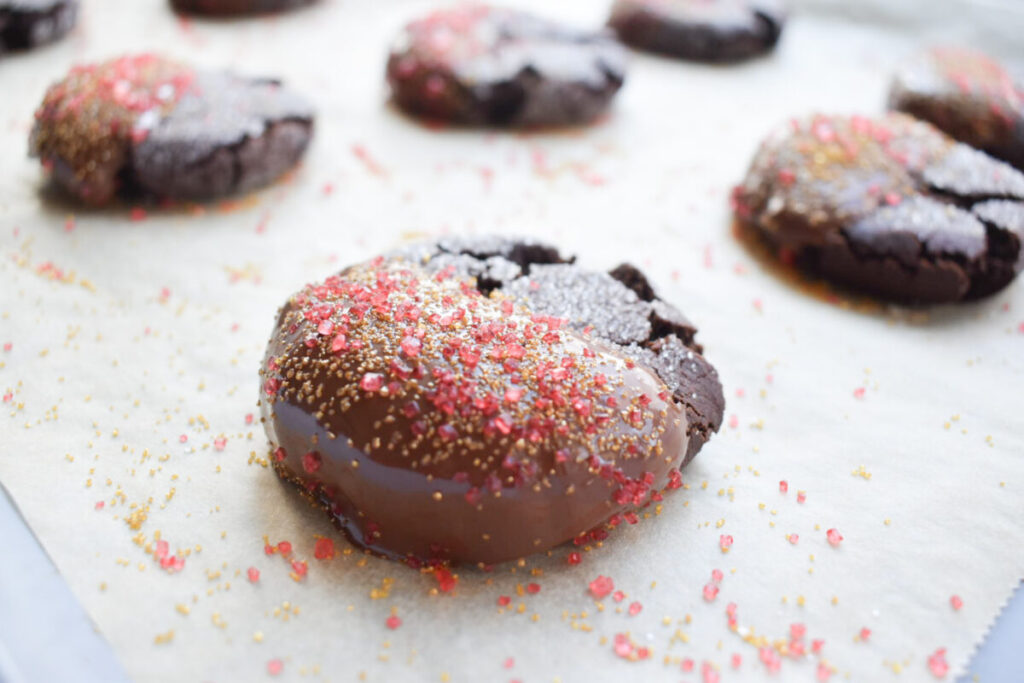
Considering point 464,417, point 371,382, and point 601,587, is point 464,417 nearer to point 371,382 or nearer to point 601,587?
point 371,382

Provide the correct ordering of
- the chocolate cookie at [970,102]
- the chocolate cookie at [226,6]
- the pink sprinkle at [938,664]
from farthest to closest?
1. the chocolate cookie at [226,6]
2. the chocolate cookie at [970,102]
3. the pink sprinkle at [938,664]

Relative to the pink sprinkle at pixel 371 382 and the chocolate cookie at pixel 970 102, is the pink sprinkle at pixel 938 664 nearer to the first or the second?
the pink sprinkle at pixel 371 382

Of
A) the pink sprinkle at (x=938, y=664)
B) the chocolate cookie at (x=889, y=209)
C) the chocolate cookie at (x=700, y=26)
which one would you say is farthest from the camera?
the chocolate cookie at (x=700, y=26)

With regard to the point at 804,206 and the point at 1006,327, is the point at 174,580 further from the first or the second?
the point at 1006,327

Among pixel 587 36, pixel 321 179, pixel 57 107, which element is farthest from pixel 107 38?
pixel 587 36

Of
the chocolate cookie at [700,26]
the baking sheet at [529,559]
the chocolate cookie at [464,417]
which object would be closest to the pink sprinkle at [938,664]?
the baking sheet at [529,559]

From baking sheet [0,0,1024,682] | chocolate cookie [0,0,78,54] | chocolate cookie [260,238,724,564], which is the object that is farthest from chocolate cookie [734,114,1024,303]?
chocolate cookie [0,0,78,54]

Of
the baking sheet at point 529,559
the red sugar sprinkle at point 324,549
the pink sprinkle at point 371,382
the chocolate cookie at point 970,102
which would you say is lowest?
the baking sheet at point 529,559

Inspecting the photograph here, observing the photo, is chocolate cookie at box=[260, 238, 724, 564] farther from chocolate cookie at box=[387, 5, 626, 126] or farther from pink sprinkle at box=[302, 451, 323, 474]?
chocolate cookie at box=[387, 5, 626, 126]
